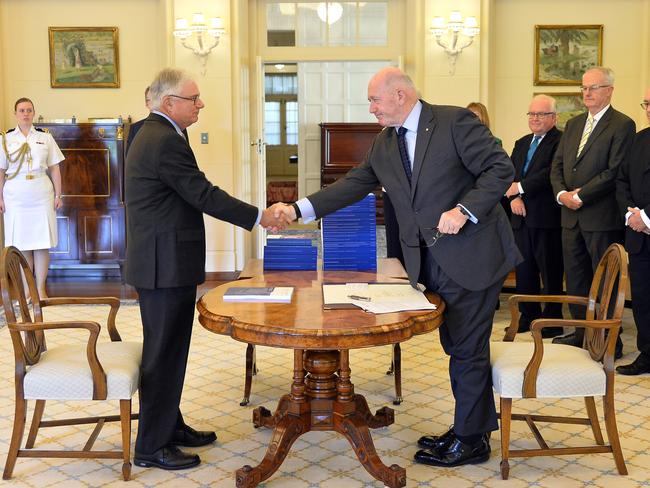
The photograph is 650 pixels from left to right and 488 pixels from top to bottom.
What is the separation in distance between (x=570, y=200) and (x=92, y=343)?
3.58m

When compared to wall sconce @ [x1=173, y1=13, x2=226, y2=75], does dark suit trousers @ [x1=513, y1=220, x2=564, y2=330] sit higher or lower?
lower

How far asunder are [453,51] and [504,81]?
864mm

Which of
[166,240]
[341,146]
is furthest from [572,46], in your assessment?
[166,240]

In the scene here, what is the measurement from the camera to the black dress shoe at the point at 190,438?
4109 mm

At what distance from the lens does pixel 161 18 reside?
9391 mm

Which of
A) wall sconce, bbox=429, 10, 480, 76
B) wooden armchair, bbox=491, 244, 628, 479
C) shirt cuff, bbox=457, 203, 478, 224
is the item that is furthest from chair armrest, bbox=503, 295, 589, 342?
wall sconce, bbox=429, 10, 480, 76

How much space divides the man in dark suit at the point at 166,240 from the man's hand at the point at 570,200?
9.13 ft

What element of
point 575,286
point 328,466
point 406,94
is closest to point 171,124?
point 406,94

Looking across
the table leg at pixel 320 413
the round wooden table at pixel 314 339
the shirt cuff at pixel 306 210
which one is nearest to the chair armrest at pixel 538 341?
the round wooden table at pixel 314 339

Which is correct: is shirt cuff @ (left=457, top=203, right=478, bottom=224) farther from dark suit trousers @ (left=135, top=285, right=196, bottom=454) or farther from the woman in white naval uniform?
the woman in white naval uniform

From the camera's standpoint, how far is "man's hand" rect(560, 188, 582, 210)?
578cm

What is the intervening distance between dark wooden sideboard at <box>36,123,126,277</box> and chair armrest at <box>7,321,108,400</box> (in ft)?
17.9

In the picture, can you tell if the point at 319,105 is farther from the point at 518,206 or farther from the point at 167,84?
the point at 167,84

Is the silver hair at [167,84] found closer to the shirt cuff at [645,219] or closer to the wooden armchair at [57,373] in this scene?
the wooden armchair at [57,373]
